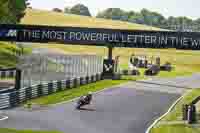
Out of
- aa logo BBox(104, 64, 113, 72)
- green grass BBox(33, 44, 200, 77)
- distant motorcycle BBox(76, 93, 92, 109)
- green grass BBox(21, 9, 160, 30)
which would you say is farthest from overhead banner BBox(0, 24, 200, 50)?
green grass BBox(21, 9, 160, 30)

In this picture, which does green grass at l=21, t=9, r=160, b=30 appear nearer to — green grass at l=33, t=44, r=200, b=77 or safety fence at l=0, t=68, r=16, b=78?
green grass at l=33, t=44, r=200, b=77

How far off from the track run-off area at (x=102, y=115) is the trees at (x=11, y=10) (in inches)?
1018

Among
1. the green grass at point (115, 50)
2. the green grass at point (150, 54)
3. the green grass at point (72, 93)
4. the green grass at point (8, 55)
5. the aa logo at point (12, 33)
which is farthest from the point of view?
the green grass at point (150, 54)

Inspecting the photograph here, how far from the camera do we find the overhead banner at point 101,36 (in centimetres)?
4334

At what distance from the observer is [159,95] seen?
139 ft

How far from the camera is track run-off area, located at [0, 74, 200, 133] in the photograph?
2594 centimetres

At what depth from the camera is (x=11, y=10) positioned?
73438 millimetres

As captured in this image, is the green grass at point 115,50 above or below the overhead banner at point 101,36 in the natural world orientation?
below

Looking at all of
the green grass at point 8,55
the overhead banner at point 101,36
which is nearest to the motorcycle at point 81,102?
the overhead banner at point 101,36

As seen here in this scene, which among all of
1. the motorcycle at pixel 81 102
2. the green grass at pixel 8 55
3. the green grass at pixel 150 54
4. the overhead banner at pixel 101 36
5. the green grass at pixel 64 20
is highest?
the overhead banner at pixel 101 36

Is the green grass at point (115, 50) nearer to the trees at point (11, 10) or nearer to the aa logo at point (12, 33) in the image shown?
the trees at point (11, 10)

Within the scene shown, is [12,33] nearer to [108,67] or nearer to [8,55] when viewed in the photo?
[108,67]

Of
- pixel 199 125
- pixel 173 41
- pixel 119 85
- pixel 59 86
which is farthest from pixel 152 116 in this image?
pixel 119 85

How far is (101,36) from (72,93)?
23.9 ft
